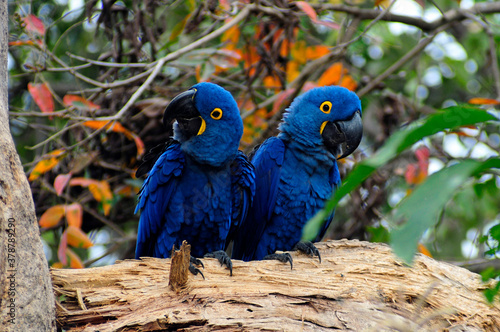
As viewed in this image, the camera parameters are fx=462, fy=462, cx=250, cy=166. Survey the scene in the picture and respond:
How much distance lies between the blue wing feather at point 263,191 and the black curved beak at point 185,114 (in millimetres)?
683

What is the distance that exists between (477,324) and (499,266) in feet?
8.95

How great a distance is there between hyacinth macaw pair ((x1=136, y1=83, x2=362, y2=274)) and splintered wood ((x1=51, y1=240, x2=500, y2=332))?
1.16ft

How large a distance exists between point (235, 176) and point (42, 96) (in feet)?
6.08

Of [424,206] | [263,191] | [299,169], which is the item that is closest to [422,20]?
[299,169]

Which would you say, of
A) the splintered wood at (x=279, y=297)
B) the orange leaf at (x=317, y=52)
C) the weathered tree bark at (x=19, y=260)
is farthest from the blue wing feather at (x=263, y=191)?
the weathered tree bark at (x=19, y=260)

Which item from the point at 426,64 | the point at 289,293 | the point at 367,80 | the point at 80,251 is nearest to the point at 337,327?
the point at 289,293

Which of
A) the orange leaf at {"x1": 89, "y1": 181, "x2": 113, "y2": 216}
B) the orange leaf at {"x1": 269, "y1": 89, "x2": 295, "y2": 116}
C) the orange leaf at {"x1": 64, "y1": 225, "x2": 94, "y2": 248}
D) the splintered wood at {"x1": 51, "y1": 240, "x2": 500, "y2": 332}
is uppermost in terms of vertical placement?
the orange leaf at {"x1": 269, "y1": 89, "x2": 295, "y2": 116}

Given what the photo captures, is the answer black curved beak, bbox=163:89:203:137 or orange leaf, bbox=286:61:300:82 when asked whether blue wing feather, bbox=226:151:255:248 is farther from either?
orange leaf, bbox=286:61:300:82

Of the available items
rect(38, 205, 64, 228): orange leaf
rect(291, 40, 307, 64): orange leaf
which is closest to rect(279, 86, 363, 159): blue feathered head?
rect(291, 40, 307, 64): orange leaf

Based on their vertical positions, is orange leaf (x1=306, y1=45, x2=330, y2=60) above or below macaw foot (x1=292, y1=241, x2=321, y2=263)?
above

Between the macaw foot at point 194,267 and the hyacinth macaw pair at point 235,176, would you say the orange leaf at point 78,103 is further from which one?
the macaw foot at point 194,267

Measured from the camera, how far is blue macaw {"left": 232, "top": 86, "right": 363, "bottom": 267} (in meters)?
3.83

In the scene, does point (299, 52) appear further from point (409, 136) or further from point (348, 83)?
point (409, 136)

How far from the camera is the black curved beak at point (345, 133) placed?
12.7ft
